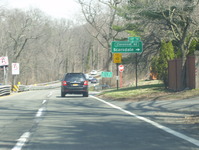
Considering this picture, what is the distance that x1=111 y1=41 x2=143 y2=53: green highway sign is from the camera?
93.7ft

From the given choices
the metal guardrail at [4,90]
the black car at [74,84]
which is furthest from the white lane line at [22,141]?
the metal guardrail at [4,90]

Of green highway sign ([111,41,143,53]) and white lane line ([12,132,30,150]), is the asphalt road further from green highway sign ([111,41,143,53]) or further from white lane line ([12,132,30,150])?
green highway sign ([111,41,143,53])

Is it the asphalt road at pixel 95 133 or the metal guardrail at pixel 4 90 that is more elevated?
the metal guardrail at pixel 4 90

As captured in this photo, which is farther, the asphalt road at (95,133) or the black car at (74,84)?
the black car at (74,84)

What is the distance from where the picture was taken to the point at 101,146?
765 centimetres

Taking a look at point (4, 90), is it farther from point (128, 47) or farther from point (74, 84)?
point (128, 47)

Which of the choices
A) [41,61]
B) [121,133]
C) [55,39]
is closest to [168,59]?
[121,133]

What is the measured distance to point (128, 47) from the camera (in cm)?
2883

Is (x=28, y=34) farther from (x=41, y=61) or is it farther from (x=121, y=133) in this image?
(x=121, y=133)

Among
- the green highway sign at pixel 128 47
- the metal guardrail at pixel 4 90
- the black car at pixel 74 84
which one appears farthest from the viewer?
the metal guardrail at pixel 4 90

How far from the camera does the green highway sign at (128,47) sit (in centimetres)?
2856

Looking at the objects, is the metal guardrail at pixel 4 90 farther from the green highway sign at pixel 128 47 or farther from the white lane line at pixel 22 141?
the white lane line at pixel 22 141

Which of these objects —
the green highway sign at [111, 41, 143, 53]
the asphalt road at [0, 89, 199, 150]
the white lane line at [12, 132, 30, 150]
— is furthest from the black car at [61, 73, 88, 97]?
the white lane line at [12, 132, 30, 150]

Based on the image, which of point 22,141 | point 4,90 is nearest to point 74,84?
point 4,90
